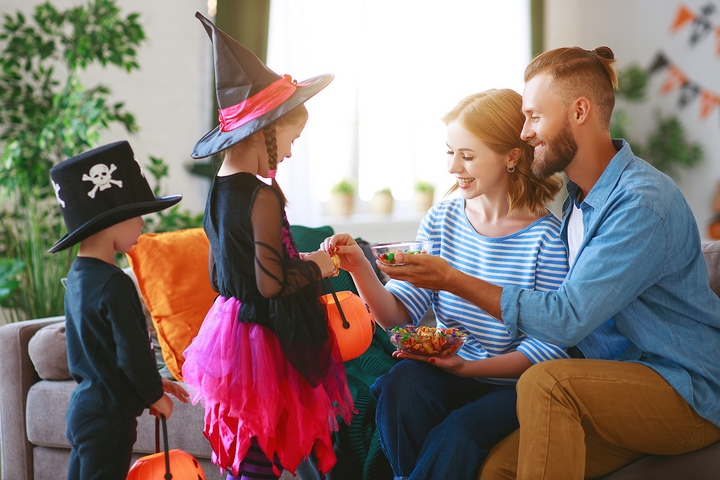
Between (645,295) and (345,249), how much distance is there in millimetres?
725

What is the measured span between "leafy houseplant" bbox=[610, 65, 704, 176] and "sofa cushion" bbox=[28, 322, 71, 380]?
4070mm

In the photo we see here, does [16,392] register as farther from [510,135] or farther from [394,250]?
[510,135]

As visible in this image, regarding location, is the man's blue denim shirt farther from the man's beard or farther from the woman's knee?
the woman's knee

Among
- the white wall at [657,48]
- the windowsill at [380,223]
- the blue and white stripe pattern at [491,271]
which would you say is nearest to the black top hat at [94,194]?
the blue and white stripe pattern at [491,271]

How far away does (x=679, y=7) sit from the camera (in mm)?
4781

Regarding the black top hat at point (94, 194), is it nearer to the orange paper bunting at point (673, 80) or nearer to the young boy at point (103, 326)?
the young boy at point (103, 326)

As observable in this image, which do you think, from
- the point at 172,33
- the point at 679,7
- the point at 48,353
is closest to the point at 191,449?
the point at 48,353

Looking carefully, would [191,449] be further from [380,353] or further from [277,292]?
[277,292]

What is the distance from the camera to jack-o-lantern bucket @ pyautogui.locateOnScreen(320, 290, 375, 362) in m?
1.55

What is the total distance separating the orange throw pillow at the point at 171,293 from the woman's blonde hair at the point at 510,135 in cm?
111

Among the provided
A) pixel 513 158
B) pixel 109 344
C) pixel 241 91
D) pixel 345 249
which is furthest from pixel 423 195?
pixel 109 344

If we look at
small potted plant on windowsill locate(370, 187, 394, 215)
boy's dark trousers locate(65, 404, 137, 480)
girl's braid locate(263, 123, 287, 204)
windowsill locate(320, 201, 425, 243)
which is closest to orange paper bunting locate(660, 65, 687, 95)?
windowsill locate(320, 201, 425, 243)

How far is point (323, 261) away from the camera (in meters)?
1.53

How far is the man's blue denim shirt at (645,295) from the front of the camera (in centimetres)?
136
